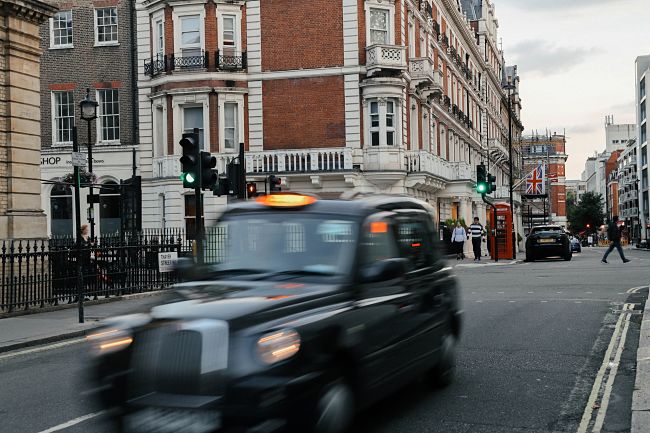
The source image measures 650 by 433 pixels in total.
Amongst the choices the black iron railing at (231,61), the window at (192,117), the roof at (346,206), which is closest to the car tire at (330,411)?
the roof at (346,206)

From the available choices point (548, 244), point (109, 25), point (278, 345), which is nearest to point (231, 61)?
point (109, 25)

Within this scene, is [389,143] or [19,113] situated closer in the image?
[19,113]

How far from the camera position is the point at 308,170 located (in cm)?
3381

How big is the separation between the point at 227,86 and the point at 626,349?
27086 millimetres

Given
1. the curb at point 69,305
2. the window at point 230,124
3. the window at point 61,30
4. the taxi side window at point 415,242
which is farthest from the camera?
the window at point 61,30

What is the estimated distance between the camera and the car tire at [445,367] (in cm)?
748

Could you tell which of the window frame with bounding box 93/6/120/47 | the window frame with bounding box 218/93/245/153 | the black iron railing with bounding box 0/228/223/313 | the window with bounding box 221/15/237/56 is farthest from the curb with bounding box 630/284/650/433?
the window frame with bounding box 93/6/120/47

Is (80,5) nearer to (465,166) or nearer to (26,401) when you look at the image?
(465,166)

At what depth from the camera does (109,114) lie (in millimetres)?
36188

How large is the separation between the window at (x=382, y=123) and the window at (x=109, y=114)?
38.7 ft

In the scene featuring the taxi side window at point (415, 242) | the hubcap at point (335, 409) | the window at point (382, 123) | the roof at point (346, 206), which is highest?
the window at point (382, 123)

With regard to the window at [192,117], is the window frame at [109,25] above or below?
above

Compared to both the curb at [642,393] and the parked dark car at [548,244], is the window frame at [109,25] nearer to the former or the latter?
the parked dark car at [548,244]

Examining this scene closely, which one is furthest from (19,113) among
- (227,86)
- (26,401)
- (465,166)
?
(465,166)
